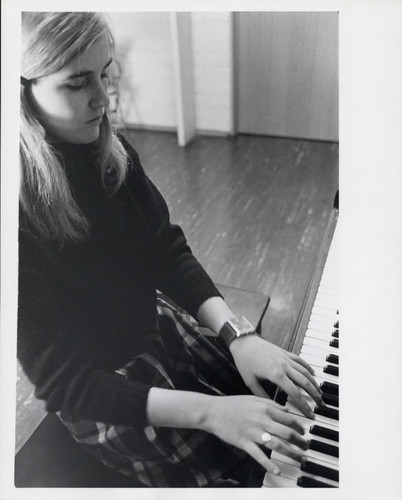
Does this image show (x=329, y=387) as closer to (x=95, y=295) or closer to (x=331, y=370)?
(x=331, y=370)

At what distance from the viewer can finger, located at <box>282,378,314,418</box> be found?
0.71 meters

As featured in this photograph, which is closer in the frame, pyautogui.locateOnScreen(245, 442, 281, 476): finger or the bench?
pyautogui.locateOnScreen(245, 442, 281, 476): finger

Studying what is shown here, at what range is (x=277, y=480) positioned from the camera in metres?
0.67

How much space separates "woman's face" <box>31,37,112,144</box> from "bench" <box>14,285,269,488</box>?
49cm

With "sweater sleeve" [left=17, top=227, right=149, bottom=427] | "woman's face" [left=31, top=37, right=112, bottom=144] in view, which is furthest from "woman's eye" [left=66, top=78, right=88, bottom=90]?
"sweater sleeve" [left=17, top=227, right=149, bottom=427]

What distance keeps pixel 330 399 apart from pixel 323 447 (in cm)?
8

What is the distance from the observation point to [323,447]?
2.30 feet

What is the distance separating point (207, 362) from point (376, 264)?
364mm

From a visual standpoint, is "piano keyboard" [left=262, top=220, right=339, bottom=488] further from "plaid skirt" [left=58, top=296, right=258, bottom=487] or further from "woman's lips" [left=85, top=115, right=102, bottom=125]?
"woman's lips" [left=85, top=115, right=102, bottom=125]

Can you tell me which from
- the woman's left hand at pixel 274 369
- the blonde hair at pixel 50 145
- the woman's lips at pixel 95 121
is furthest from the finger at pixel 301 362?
the woman's lips at pixel 95 121
